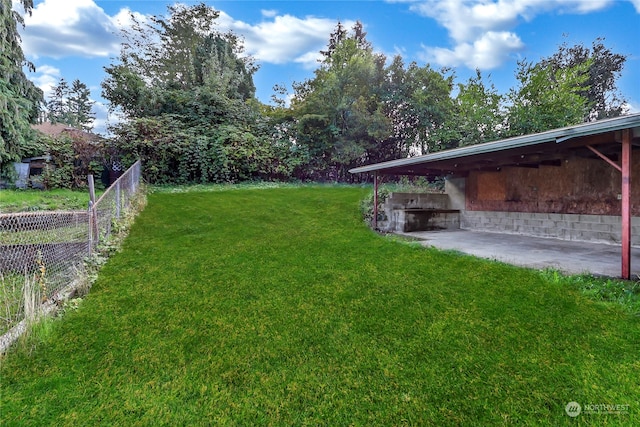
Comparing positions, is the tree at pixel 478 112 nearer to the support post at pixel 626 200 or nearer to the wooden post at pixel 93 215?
the support post at pixel 626 200

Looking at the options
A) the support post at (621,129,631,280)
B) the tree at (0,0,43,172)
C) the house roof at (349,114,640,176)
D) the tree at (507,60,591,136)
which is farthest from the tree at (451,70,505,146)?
the tree at (0,0,43,172)

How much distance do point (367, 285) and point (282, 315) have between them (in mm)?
1187

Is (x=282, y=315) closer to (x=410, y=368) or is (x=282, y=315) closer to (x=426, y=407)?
(x=410, y=368)

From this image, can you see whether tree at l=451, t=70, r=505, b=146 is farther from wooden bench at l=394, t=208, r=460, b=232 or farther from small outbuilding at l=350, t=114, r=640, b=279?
wooden bench at l=394, t=208, r=460, b=232

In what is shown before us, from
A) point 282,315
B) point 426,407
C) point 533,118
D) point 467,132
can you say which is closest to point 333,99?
point 467,132

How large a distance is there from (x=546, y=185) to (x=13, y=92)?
1529 cm

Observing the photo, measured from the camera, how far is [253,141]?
45.0ft

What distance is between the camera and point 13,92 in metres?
9.47

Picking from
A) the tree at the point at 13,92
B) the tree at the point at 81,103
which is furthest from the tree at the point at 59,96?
the tree at the point at 13,92

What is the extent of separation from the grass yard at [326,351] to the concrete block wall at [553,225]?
370cm

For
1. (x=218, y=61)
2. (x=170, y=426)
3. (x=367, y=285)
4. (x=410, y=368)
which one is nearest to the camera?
(x=170, y=426)

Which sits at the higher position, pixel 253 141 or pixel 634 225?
pixel 253 141

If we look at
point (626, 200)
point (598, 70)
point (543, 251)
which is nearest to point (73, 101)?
point (543, 251)

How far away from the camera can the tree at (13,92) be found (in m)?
8.79
